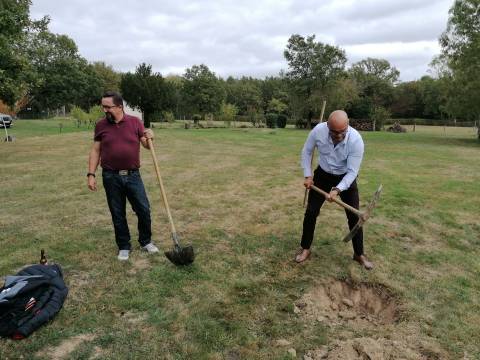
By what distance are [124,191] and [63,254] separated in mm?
1367

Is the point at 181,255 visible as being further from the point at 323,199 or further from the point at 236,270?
the point at 323,199

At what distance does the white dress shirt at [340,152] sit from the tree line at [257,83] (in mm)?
11654

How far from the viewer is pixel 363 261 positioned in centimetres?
523

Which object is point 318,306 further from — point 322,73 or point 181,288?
point 322,73

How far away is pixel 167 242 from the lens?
6035 millimetres

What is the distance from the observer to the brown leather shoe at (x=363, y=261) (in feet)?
16.8

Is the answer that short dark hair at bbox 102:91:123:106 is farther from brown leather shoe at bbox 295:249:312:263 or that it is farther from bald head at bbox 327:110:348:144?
brown leather shoe at bbox 295:249:312:263

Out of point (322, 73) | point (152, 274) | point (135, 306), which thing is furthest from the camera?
point (322, 73)

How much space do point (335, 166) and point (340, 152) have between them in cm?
21

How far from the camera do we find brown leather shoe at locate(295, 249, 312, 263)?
5.32m

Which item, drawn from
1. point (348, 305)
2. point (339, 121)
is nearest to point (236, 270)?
point (348, 305)

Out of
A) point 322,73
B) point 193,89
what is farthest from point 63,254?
point 193,89

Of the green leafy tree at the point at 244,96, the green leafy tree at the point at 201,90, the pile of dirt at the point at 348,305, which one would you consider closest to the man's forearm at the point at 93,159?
the pile of dirt at the point at 348,305

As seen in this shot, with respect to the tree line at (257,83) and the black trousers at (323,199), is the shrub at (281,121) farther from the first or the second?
the black trousers at (323,199)
